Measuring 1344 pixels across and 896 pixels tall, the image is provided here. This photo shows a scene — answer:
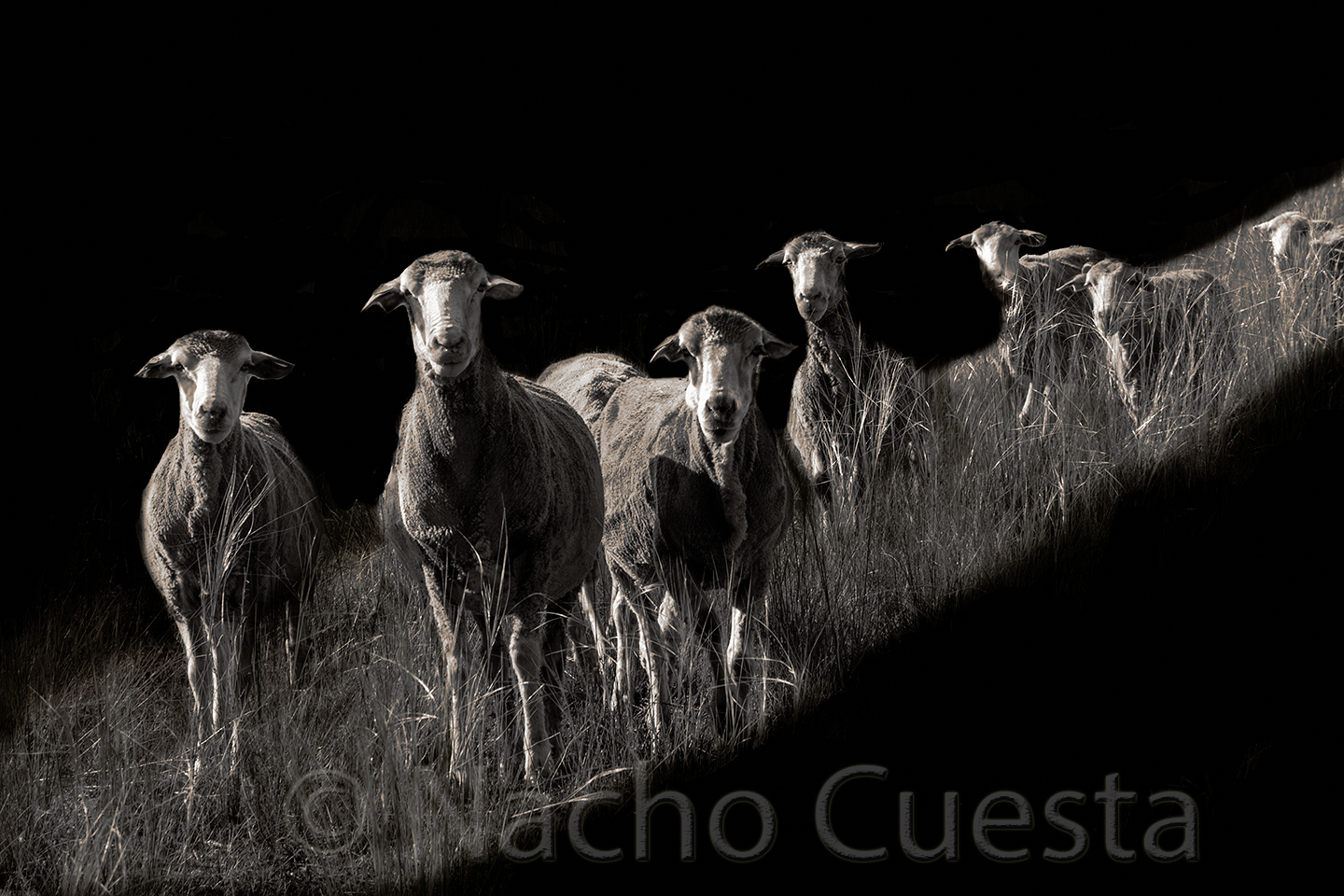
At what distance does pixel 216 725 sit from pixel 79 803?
1.86ft

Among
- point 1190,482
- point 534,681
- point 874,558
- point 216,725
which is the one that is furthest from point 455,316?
point 1190,482

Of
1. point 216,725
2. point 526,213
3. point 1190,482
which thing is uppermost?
point 526,213

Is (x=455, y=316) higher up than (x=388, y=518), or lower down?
higher up

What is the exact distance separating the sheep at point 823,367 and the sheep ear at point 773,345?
1393 mm

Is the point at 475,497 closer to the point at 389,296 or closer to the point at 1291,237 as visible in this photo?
the point at 389,296

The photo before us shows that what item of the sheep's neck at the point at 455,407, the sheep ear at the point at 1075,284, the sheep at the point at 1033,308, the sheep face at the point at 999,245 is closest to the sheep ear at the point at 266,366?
the sheep's neck at the point at 455,407

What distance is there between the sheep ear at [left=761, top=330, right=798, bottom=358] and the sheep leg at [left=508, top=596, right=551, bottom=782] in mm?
1559

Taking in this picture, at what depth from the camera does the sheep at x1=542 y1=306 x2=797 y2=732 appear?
16.1ft

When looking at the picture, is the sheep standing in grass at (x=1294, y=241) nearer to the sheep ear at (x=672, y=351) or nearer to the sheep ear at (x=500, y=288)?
the sheep ear at (x=672, y=351)

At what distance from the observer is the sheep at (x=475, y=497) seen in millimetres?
4352

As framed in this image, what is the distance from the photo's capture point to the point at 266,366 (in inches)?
203

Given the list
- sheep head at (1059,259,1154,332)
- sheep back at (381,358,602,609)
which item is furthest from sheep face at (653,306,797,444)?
sheep head at (1059,259,1154,332)

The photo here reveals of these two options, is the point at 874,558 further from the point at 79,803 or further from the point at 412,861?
the point at 79,803

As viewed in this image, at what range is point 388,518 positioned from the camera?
484cm
